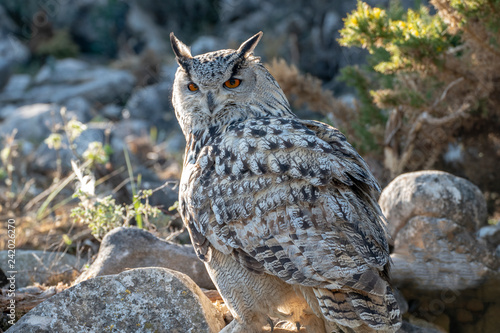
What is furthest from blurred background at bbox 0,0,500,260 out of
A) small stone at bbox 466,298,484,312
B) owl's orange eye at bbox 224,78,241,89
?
small stone at bbox 466,298,484,312

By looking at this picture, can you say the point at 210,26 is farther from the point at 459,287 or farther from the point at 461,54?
the point at 459,287

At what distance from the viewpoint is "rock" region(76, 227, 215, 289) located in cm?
332

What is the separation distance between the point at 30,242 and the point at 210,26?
11.1m

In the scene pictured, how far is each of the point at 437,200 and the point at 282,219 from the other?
1542 mm

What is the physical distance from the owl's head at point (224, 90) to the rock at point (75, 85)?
1012cm

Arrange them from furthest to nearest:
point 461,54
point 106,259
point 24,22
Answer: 1. point 24,22
2. point 461,54
3. point 106,259

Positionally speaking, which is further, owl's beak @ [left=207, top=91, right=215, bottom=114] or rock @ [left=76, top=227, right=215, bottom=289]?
rock @ [left=76, top=227, right=215, bottom=289]

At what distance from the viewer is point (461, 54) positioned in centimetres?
453

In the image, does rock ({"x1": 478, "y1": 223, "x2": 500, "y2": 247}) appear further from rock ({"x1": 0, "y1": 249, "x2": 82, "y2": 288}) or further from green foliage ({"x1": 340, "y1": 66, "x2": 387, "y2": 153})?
rock ({"x1": 0, "y1": 249, "x2": 82, "y2": 288})

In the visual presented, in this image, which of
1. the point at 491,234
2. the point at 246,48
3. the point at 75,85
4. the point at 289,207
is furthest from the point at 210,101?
the point at 75,85

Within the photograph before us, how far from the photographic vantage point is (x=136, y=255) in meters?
3.39

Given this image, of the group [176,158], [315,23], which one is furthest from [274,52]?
[176,158]

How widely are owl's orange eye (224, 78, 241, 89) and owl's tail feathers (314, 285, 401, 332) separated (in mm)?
1286

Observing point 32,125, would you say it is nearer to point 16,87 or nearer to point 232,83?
point 16,87
